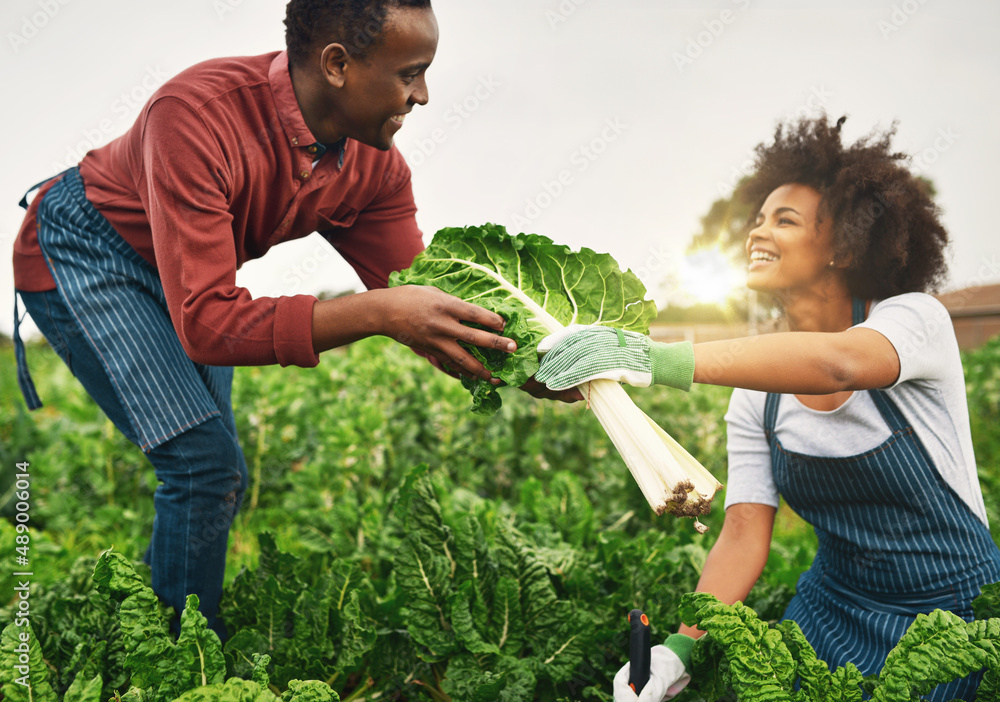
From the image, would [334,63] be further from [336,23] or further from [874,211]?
[874,211]

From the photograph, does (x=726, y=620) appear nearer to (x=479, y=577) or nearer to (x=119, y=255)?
(x=479, y=577)

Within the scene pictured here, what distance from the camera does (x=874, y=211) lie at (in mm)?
2094

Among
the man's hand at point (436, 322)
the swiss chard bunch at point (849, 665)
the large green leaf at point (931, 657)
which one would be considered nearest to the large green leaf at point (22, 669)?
the man's hand at point (436, 322)

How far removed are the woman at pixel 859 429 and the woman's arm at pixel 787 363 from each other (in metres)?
0.03

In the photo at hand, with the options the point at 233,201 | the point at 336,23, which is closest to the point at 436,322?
the point at 233,201

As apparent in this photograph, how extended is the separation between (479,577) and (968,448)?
1578 mm

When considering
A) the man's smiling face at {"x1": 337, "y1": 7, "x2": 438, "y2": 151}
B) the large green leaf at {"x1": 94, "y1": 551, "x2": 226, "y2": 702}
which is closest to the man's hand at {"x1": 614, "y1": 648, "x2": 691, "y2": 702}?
the large green leaf at {"x1": 94, "y1": 551, "x2": 226, "y2": 702}

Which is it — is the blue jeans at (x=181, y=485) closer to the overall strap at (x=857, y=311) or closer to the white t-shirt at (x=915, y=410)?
the white t-shirt at (x=915, y=410)

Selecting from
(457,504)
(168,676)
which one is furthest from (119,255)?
(457,504)

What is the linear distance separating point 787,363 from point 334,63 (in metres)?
1.47

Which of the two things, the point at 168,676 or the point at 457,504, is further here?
the point at 457,504

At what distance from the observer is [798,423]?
2.21 meters

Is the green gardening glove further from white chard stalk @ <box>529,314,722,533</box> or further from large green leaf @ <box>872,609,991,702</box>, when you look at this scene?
large green leaf @ <box>872,609,991,702</box>

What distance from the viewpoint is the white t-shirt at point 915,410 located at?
1.87 m
